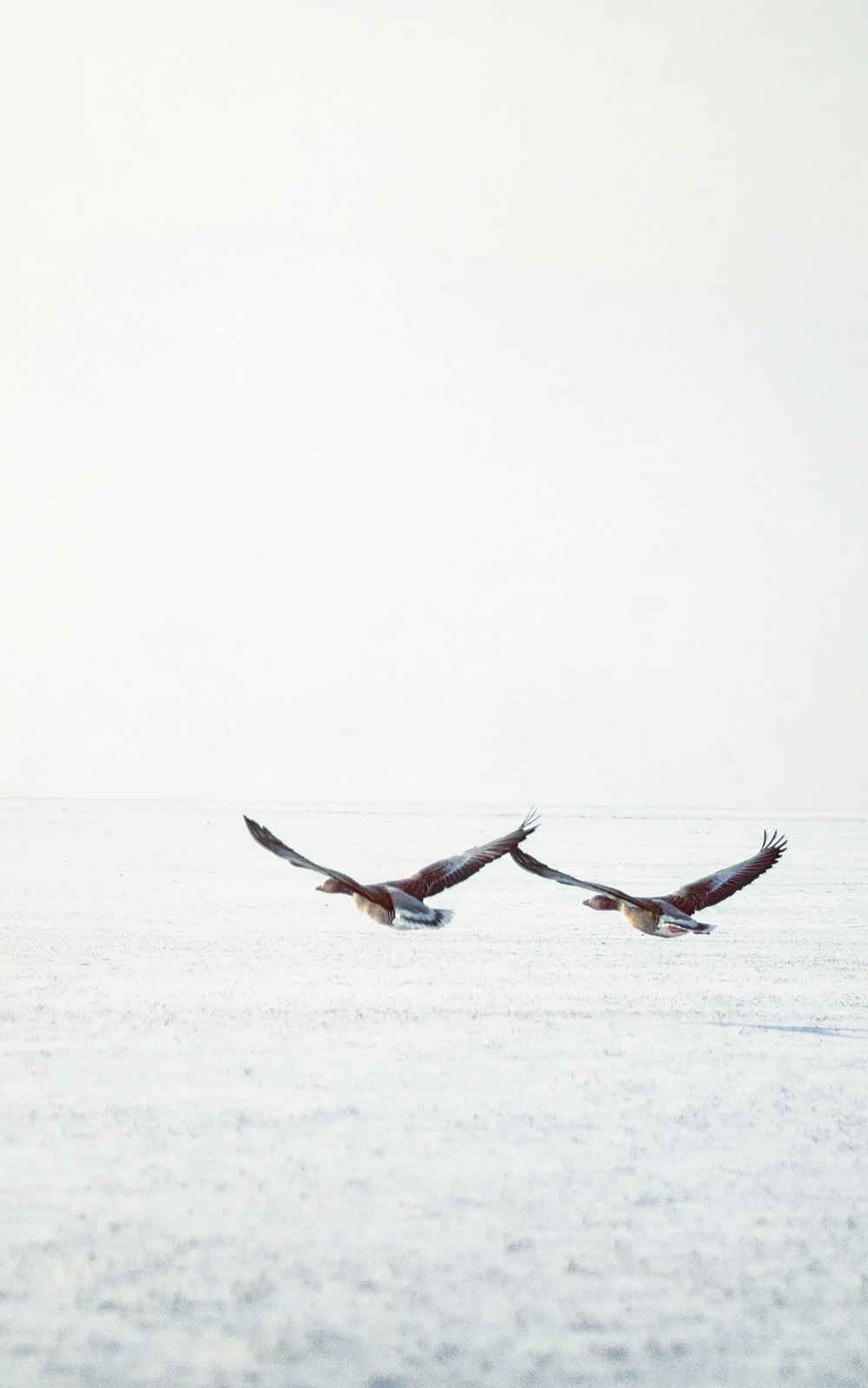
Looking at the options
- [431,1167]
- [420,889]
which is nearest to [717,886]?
[420,889]

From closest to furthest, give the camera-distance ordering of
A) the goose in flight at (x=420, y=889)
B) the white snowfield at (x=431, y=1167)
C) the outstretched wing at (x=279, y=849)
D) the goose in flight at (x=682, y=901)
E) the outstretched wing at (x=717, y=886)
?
the white snowfield at (x=431, y=1167), the outstretched wing at (x=279, y=849), the goose in flight at (x=420, y=889), the goose in flight at (x=682, y=901), the outstretched wing at (x=717, y=886)

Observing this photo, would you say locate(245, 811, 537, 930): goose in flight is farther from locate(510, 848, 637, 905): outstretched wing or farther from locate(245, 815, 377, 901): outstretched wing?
locate(245, 815, 377, 901): outstretched wing

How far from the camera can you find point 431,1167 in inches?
243

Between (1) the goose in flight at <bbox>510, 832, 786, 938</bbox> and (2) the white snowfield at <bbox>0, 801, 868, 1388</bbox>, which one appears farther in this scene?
(1) the goose in flight at <bbox>510, 832, 786, 938</bbox>

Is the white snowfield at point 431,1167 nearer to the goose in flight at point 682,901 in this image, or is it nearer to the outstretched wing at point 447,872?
the goose in flight at point 682,901

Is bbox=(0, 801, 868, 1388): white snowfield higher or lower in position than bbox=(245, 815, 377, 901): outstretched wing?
lower

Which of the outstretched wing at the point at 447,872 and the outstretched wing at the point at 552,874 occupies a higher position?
the outstretched wing at the point at 552,874

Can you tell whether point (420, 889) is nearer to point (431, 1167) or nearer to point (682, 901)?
point (682, 901)

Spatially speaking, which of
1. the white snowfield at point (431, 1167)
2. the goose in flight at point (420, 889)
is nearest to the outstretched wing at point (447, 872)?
the goose in flight at point (420, 889)

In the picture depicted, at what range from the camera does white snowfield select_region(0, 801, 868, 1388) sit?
4238 millimetres

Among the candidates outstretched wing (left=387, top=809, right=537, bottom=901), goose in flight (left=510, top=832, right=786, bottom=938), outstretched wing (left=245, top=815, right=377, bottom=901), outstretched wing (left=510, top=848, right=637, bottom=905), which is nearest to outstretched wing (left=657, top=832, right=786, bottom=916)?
goose in flight (left=510, top=832, right=786, bottom=938)

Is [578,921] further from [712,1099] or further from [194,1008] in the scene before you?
[712,1099]

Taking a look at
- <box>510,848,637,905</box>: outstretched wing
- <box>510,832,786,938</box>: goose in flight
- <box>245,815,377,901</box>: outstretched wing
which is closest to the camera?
<box>245,815,377,901</box>: outstretched wing

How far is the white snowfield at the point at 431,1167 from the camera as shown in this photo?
167 inches
